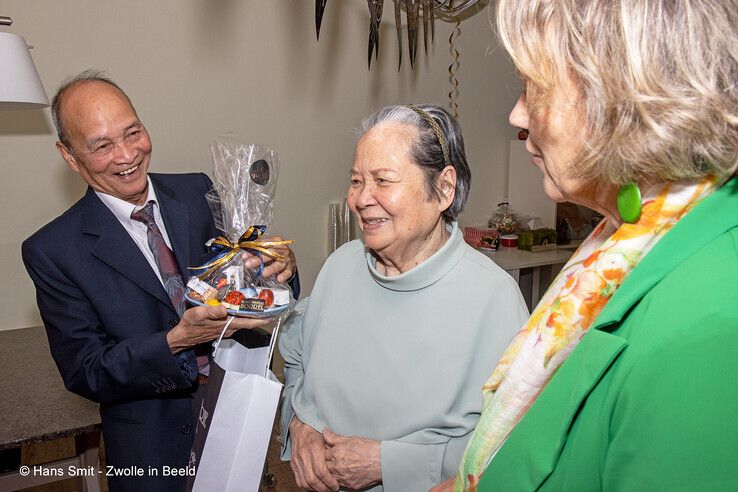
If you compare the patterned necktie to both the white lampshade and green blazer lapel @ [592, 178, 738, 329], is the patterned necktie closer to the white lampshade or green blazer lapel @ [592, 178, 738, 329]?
the white lampshade

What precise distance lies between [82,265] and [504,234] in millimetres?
3715

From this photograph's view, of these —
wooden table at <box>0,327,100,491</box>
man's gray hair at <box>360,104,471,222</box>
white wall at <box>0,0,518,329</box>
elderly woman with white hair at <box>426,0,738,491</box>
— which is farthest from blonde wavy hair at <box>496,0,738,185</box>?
white wall at <box>0,0,518,329</box>

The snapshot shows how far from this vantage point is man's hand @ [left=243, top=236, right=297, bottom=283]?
1.42m

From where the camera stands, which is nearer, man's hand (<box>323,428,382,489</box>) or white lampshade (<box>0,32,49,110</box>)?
man's hand (<box>323,428,382,489</box>)

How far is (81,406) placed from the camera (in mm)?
1880

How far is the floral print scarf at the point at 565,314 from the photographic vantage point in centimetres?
72

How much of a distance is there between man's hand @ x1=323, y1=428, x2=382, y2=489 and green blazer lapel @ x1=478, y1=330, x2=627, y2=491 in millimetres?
561

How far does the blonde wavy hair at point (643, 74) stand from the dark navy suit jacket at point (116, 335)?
1.14 m

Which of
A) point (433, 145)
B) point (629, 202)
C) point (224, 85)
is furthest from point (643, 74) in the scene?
point (224, 85)

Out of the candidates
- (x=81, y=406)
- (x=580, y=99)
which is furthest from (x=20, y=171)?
(x=580, y=99)

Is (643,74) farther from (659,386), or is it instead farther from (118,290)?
A: (118,290)

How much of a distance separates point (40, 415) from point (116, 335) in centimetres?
48

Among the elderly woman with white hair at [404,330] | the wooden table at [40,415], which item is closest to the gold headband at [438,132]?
the elderly woman with white hair at [404,330]

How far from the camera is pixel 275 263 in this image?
1467 mm
